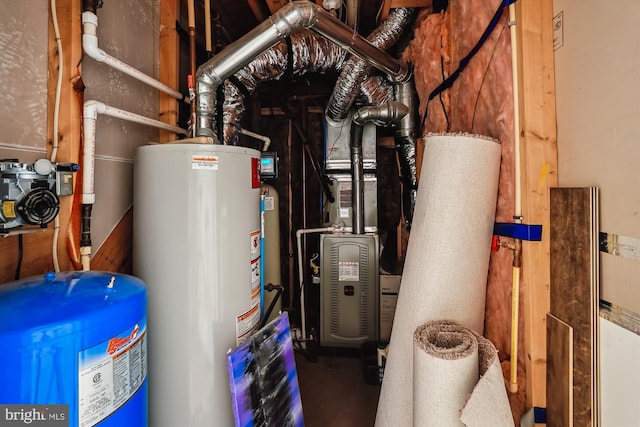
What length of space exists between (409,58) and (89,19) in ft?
6.63

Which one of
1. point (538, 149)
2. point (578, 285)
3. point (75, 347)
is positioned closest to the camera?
Answer: point (75, 347)

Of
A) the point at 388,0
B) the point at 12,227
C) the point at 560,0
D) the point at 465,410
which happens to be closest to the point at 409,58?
the point at 388,0

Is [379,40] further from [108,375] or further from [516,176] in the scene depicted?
[108,375]

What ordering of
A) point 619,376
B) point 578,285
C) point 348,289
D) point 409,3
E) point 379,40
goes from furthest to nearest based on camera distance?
point 348,289
point 379,40
point 409,3
point 578,285
point 619,376

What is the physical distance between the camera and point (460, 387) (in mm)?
983

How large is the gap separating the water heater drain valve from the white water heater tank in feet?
1.10

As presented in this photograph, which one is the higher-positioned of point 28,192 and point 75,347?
point 28,192

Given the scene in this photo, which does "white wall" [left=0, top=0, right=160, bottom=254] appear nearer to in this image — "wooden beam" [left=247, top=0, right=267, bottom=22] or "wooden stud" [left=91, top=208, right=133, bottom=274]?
"wooden stud" [left=91, top=208, right=133, bottom=274]

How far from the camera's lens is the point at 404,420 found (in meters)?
1.28

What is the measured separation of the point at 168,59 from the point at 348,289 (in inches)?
84.5

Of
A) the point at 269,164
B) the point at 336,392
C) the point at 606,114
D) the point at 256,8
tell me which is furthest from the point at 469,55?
the point at 336,392

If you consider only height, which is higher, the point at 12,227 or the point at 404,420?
the point at 12,227

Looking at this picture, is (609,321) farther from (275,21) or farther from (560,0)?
(275,21)

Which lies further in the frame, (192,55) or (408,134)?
(408,134)
